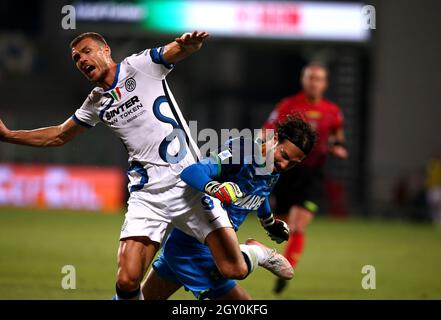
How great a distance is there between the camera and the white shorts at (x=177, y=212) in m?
6.05

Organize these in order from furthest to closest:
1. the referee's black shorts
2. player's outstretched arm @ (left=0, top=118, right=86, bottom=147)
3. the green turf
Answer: the referee's black shorts, the green turf, player's outstretched arm @ (left=0, top=118, right=86, bottom=147)

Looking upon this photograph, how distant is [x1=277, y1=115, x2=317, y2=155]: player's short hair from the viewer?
603cm

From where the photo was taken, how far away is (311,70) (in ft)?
32.2

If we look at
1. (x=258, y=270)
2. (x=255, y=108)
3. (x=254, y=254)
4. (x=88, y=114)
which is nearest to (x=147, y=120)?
(x=88, y=114)

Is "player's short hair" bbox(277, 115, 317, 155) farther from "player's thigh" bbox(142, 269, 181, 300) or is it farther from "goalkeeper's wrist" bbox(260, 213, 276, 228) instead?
"player's thigh" bbox(142, 269, 181, 300)

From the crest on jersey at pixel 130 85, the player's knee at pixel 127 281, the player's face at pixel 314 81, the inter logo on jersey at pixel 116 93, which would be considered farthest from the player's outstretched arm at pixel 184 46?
the player's face at pixel 314 81

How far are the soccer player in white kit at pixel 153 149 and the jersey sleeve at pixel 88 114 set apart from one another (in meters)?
0.05

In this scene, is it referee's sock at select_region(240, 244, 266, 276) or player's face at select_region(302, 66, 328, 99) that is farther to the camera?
player's face at select_region(302, 66, 328, 99)

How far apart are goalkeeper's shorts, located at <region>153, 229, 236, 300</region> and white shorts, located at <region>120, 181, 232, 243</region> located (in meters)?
0.16

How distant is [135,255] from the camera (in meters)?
5.87

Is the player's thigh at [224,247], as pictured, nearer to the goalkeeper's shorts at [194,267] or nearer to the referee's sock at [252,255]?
the referee's sock at [252,255]

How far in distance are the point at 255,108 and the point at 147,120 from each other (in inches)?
758

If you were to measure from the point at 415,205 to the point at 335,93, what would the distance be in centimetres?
361

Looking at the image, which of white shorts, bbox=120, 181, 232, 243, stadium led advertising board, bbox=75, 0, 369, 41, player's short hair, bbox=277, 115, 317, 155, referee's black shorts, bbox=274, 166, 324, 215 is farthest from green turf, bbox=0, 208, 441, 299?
stadium led advertising board, bbox=75, 0, 369, 41
